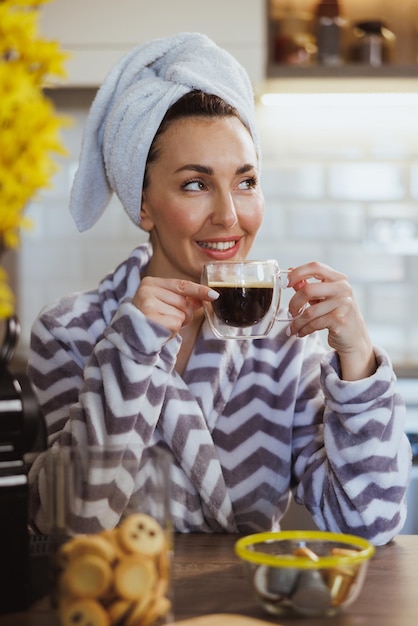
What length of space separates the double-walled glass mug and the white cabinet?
5.58 feet

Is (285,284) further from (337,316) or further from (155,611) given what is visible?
(155,611)

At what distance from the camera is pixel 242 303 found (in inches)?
60.2

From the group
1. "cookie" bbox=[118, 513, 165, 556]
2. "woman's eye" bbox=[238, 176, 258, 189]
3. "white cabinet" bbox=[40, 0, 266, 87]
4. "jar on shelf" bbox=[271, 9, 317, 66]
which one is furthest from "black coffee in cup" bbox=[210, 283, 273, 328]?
"jar on shelf" bbox=[271, 9, 317, 66]

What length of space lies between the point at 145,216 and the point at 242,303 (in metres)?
0.51

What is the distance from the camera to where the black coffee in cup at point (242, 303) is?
1.52m

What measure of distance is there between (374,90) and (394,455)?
1972mm

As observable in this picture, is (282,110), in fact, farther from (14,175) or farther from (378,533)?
(14,175)

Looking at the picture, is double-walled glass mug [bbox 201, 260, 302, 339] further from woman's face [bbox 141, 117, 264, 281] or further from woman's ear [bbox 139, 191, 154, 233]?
woman's ear [bbox 139, 191, 154, 233]

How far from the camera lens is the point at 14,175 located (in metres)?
0.88

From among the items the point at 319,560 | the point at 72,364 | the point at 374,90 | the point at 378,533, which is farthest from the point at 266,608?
the point at 374,90

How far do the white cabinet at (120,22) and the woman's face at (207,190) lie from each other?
1.33 metres

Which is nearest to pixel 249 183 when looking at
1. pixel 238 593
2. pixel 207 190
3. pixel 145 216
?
pixel 207 190

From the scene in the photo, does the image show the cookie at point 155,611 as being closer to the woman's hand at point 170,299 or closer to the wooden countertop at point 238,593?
the wooden countertop at point 238,593

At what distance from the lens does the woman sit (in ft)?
5.11
